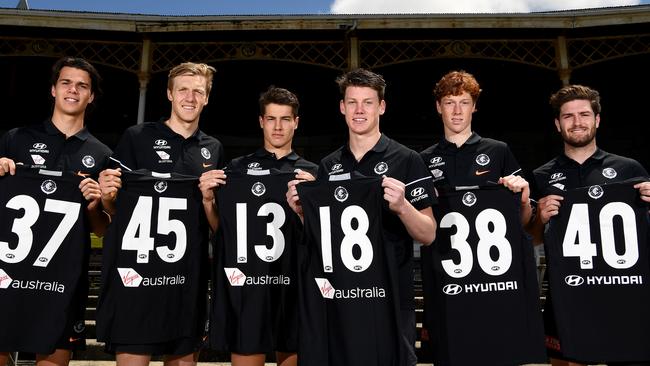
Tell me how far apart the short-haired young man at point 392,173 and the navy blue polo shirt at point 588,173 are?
112 centimetres

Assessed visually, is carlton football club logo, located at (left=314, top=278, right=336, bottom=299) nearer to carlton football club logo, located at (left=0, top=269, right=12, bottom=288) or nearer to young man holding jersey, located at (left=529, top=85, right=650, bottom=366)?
young man holding jersey, located at (left=529, top=85, right=650, bottom=366)

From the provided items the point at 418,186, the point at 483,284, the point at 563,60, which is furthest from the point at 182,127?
the point at 563,60

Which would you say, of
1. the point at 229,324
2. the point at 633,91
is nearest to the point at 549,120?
the point at 633,91

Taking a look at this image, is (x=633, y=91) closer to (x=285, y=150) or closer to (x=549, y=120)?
(x=549, y=120)

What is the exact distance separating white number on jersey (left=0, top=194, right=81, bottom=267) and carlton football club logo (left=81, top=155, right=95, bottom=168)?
294mm

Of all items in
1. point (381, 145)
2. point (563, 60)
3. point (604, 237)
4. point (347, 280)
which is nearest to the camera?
point (347, 280)

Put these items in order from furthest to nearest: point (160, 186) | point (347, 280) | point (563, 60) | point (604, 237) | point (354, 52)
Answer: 1. point (354, 52)
2. point (563, 60)
3. point (604, 237)
4. point (160, 186)
5. point (347, 280)

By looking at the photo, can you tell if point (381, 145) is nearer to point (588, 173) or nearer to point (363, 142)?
point (363, 142)

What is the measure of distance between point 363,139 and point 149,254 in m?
1.48

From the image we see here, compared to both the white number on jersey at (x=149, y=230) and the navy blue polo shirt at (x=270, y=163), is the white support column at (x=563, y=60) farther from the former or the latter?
the white number on jersey at (x=149, y=230)

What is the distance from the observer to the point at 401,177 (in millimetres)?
2760

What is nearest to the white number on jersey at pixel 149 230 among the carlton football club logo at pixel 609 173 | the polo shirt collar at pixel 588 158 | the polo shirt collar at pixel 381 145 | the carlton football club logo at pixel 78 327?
the carlton football club logo at pixel 78 327

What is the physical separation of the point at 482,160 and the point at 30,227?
2.94 m

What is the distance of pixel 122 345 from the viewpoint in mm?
2830
